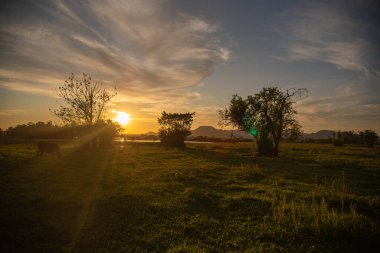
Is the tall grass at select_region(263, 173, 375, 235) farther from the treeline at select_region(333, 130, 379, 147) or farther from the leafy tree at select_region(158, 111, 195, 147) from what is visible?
the treeline at select_region(333, 130, 379, 147)

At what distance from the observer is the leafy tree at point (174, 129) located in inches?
2586

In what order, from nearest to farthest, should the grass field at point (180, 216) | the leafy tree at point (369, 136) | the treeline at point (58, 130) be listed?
1. the grass field at point (180, 216)
2. the treeline at point (58, 130)
3. the leafy tree at point (369, 136)

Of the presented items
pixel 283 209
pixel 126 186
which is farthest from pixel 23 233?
pixel 283 209

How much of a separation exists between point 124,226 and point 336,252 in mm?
7651

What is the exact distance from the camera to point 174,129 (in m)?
67.4

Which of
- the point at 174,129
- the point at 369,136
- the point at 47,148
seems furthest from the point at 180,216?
the point at 369,136

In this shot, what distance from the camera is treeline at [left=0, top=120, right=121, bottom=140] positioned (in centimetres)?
5047

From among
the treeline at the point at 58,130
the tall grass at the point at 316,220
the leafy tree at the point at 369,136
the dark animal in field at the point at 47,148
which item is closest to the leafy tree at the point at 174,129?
Answer: the treeline at the point at 58,130

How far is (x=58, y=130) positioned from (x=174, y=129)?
31622mm

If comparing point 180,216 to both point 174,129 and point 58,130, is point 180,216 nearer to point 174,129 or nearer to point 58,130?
point 174,129

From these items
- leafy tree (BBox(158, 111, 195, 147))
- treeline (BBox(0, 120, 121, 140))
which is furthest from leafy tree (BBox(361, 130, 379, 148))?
treeline (BBox(0, 120, 121, 140))

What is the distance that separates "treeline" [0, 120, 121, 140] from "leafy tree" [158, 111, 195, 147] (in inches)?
531

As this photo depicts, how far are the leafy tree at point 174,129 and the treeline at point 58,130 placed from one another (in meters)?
13.5

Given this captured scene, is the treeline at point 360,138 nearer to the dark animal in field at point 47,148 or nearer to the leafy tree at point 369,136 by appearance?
the leafy tree at point 369,136
